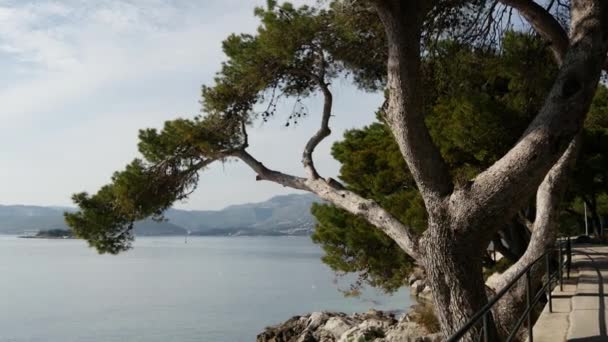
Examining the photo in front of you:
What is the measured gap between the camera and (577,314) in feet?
22.0

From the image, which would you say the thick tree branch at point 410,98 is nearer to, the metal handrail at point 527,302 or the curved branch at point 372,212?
the curved branch at point 372,212

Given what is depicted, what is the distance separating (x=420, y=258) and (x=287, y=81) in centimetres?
412

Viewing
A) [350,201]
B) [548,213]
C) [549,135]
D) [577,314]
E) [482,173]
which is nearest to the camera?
[549,135]

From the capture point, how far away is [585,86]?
5.70 meters

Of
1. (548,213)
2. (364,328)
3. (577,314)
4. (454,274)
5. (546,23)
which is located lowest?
(364,328)

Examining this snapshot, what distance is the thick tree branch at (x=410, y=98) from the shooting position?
246 inches

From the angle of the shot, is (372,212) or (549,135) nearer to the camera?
(549,135)

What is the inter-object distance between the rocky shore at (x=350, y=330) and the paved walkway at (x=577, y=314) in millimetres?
2460

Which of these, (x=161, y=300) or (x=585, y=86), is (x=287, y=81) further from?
(x=161, y=300)

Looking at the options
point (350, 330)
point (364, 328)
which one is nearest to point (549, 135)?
point (364, 328)

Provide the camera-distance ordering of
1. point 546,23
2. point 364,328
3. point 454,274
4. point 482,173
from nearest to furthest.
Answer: point 482,173
point 454,274
point 546,23
point 364,328

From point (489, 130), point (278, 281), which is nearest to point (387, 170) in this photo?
point (489, 130)

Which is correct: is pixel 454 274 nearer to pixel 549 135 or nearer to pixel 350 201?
pixel 549 135

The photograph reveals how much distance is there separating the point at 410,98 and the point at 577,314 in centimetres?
298
